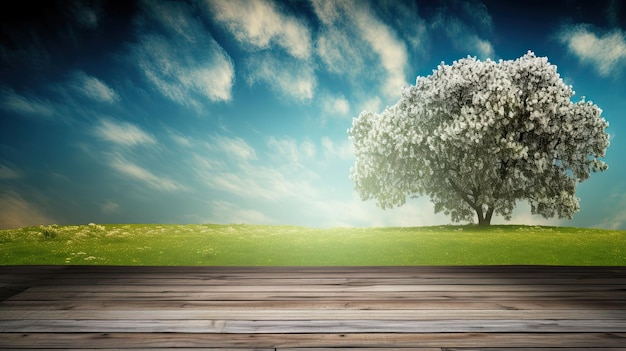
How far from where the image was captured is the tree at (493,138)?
2148 centimetres

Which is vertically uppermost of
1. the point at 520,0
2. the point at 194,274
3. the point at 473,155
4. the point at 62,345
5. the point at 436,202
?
the point at 520,0

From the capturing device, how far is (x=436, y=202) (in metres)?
25.1

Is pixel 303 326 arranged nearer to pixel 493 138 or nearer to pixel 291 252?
pixel 291 252

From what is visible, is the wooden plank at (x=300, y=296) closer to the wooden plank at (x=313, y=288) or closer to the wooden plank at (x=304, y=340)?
the wooden plank at (x=313, y=288)

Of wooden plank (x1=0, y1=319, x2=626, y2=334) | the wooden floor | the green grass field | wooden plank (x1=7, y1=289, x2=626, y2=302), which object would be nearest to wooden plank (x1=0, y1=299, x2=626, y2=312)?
the wooden floor

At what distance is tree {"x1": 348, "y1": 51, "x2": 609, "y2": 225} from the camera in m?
21.5

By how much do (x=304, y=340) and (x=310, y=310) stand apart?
0.84 m

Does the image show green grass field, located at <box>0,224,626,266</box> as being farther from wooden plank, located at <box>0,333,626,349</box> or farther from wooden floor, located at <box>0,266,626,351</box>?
wooden plank, located at <box>0,333,626,349</box>

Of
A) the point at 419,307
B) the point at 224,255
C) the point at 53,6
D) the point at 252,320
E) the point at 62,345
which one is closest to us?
the point at 62,345

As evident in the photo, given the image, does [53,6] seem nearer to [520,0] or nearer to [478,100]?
[520,0]

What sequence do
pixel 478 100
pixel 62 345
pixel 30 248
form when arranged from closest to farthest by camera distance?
pixel 62 345, pixel 30 248, pixel 478 100

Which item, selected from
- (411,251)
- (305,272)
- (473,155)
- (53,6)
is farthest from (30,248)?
(473,155)

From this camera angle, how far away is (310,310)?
13.9 feet

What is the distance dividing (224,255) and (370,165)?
15049 mm
